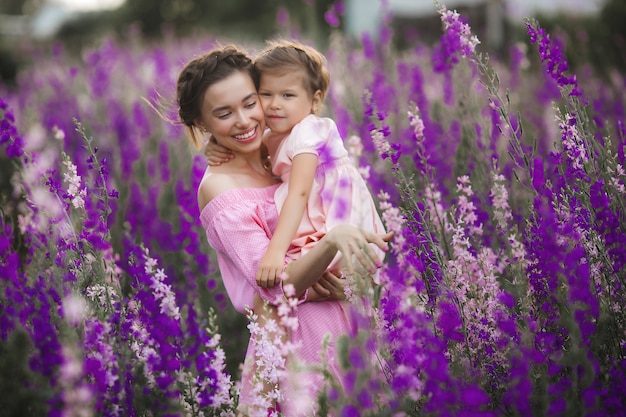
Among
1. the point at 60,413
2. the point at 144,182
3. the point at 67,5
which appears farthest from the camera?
the point at 67,5

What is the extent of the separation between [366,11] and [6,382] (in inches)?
469

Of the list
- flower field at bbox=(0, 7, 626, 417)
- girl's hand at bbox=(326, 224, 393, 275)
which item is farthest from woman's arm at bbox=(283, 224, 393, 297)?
flower field at bbox=(0, 7, 626, 417)

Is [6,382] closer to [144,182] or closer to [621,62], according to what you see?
[144,182]

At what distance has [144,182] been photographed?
432cm

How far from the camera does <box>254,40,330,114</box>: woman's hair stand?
2273mm

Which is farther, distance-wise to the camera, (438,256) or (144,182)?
(144,182)

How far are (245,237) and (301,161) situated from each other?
31 cm

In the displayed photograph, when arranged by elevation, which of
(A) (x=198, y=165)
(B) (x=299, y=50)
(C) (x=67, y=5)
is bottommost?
(A) (x=198, y=165)

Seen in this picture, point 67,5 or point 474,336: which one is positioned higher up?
point 67,5

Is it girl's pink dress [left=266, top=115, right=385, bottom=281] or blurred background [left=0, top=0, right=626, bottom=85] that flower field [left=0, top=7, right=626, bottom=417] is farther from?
blurred background [left=0, top=0, right=626, bottom=85]

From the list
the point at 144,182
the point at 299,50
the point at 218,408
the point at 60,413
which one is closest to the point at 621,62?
the point at 144,182

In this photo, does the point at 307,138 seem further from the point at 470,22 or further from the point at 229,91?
the point at 470,22

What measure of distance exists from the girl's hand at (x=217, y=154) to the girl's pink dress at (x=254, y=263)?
17 centimetres

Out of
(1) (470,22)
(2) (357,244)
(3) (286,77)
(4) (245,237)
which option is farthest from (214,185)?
(1) (470,22)
